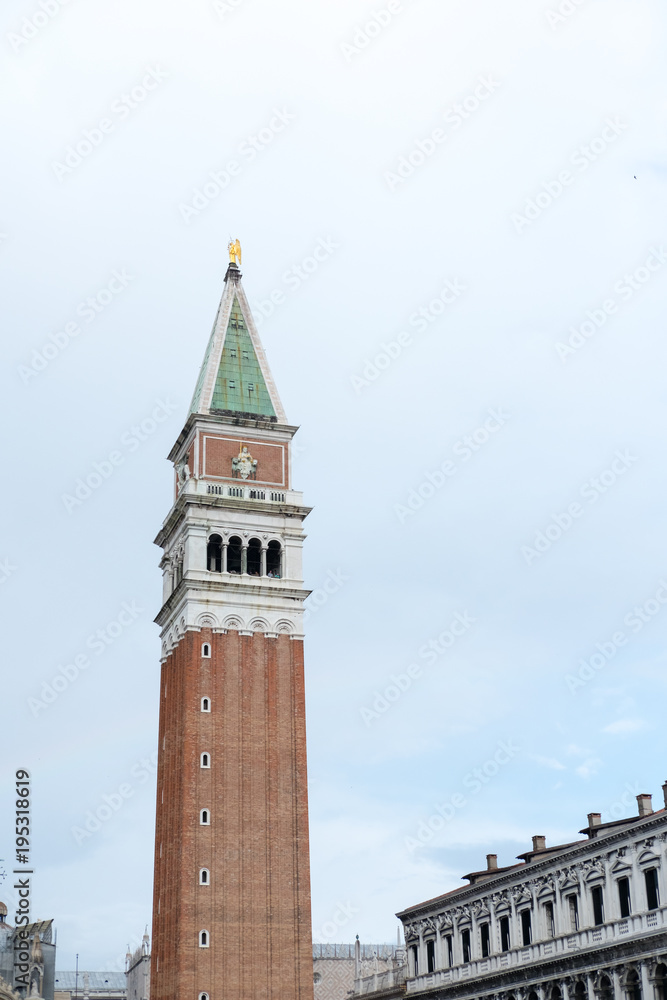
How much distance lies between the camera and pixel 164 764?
78.9m

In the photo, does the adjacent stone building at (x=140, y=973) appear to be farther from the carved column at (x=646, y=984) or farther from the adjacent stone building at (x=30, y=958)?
the carved column at (x=646, y=984)

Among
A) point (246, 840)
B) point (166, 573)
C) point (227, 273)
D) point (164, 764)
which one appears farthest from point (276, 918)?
point (227, 273)

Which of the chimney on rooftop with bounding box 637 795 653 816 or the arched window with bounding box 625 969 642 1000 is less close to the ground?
the chimney on rooftop with bounding box 637 795 653 816

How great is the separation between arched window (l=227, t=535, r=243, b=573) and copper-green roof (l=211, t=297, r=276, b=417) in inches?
371

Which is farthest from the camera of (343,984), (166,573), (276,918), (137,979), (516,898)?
(137,979)

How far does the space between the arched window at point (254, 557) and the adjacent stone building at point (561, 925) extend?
22.9 meters

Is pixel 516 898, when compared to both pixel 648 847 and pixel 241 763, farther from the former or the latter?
pixel 241 763

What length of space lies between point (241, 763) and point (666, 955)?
29.9m

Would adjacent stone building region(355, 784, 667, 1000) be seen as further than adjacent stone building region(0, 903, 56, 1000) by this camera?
No

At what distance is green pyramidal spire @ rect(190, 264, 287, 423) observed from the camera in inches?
3285

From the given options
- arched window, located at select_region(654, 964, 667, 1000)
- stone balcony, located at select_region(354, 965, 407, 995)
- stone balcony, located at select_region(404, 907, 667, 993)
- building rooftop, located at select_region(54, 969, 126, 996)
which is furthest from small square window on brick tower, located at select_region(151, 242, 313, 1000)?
building rooftop, located at select_region(54, 969, 126, 996)

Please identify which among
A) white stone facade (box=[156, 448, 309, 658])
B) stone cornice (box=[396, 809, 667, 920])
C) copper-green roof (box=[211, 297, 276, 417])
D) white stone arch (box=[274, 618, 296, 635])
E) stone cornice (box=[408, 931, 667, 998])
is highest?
copper-green roof (box=[211, 297, 276, 417])

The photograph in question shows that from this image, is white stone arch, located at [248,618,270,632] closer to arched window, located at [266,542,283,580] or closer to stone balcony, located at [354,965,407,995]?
arched window, located at [266,542,283,580]

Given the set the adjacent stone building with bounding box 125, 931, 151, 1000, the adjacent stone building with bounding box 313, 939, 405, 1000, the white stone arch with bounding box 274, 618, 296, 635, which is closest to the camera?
the white stone arch with bounding box 274, 618, 296, 635
